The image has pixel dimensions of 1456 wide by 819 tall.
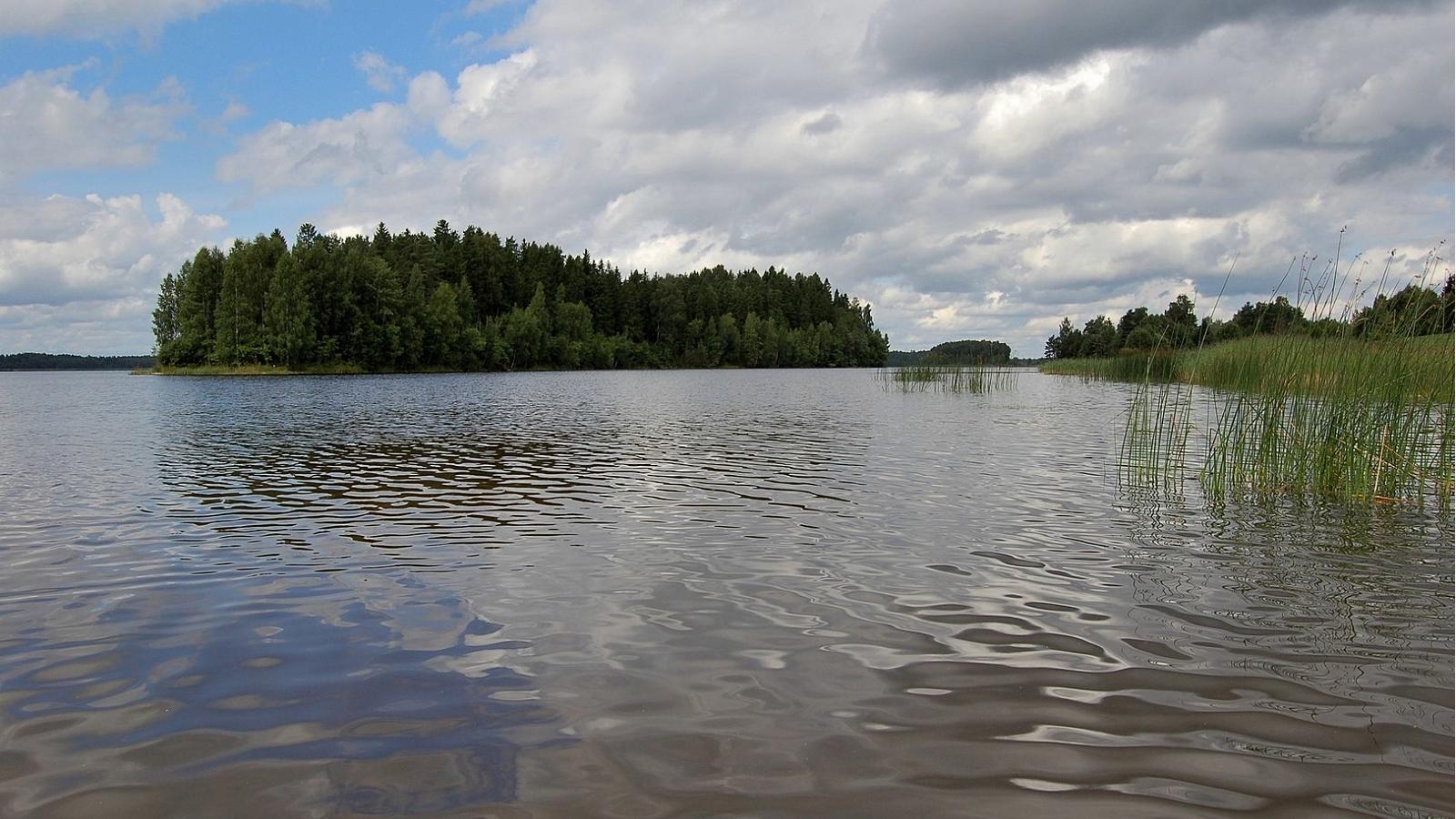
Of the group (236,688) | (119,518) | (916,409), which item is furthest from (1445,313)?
(916,409)

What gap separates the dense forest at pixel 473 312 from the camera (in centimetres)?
8156

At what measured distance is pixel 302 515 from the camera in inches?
383

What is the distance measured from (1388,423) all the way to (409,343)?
94.1 metres

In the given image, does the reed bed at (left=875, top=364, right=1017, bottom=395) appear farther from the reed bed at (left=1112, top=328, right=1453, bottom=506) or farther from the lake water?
the lake water

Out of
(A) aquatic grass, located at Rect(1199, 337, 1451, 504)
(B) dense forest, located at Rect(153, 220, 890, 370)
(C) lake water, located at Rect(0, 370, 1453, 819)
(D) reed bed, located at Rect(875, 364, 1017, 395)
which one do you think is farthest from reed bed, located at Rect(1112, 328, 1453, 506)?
(B) dense forest, located at Rect(153, 220, 890, 370)

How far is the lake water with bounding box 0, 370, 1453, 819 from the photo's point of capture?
353 cm

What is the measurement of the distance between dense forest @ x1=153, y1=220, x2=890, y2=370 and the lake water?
79.8 m

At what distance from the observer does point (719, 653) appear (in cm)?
513

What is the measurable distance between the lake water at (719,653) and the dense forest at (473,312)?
79807 millimetres

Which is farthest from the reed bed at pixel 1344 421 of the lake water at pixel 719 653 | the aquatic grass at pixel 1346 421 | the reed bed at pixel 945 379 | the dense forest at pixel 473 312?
the dense forest at pixel 473 312

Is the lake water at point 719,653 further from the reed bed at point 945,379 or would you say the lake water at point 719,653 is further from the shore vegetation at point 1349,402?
the reed bed at point 945,379

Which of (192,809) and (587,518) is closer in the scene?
(192,809)

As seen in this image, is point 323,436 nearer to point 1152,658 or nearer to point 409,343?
point 1152,658

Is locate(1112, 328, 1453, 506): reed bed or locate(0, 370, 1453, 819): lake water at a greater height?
locate(1112, 328, 1453, 506): reed bed
